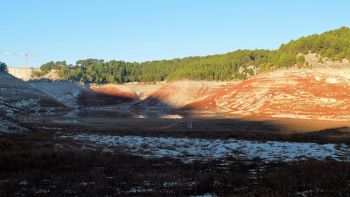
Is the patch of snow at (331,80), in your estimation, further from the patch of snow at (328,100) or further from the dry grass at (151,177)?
the dry grass at (151,177)

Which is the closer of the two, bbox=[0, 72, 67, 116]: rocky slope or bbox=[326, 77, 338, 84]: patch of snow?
bbox=[326, 77, 338, 84]: patch of snow

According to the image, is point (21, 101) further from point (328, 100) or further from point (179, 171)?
point (179, 171)

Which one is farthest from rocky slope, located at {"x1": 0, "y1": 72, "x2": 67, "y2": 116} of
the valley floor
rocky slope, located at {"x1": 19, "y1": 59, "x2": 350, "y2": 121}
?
the valley floor

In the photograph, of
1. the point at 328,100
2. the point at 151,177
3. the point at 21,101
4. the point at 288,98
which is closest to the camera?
the point at 151,177

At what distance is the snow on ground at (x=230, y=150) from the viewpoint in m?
31.6

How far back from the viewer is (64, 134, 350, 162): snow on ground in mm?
31552

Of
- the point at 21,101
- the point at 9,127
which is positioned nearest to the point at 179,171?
the point at 9,127

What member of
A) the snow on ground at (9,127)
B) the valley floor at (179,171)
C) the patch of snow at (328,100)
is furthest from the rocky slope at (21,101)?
the valley floor at (179,171)

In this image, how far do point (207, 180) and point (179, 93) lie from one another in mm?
150644

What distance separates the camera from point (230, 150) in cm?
3550

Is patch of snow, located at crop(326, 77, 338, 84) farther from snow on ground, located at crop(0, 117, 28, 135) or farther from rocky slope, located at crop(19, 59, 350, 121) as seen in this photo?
snow on ground, located at crop(0, 117, 28, 135)

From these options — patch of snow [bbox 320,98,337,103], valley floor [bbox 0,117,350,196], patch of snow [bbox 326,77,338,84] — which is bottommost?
patch of snow [bbox 320,98,337,103]

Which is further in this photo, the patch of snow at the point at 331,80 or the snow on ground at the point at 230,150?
the patch of snow at the point at 331,80

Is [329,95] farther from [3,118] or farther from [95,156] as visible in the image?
[95,156]
